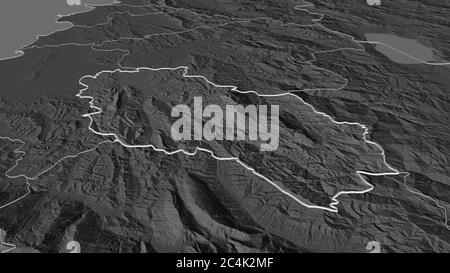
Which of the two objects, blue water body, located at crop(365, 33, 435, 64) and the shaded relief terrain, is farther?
blue water body, located at crop(365, 33, 435, 64)

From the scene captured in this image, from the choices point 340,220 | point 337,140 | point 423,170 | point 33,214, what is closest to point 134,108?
point 33,214

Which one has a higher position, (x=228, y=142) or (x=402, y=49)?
(x=402, y=49)

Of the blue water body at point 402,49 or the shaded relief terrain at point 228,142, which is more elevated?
the blue water body at point 402,49

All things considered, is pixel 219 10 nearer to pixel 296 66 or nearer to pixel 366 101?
pixel 296 66

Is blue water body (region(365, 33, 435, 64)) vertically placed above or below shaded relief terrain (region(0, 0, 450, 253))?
above

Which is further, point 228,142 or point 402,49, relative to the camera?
point 402,49

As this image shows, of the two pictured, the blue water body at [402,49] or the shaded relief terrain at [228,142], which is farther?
the blue water body at [402,49]

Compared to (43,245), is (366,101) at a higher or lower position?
higher

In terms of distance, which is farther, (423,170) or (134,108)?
(134,108)
